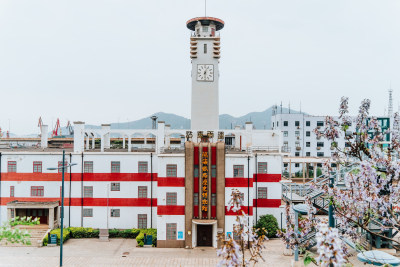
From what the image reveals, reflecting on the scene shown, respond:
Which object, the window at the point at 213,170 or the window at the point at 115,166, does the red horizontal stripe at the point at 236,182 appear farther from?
the window at the point at 115,166

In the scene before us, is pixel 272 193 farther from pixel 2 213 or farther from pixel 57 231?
pixel 2 213

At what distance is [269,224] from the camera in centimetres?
3416

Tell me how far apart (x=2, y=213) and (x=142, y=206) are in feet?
49.6

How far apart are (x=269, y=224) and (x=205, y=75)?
1939 cm

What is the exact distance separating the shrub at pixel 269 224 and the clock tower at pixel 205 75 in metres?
12.9

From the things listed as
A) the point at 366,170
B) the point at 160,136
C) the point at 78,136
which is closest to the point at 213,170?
the point at 160,136

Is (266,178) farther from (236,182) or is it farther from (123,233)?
(123,233)

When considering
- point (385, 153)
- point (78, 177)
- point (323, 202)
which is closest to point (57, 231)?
point (78, 177)

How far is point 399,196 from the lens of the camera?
10781mm

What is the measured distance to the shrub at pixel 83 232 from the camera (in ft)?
116

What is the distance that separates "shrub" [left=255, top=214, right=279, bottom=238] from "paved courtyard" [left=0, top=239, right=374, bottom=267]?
1.00m

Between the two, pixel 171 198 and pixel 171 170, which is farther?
pixel 171 170

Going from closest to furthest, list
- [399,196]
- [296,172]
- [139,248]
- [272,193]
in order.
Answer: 1. [399,196]
2. [139,248]
3. [272,193]
4. [296,172]

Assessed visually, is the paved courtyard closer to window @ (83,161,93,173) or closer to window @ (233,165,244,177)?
window @ (233,165,244,177)
